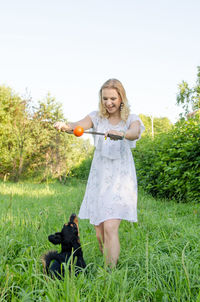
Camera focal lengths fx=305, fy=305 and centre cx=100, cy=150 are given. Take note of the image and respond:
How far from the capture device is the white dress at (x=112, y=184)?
2766mm

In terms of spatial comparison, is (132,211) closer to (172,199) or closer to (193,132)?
(193,132)

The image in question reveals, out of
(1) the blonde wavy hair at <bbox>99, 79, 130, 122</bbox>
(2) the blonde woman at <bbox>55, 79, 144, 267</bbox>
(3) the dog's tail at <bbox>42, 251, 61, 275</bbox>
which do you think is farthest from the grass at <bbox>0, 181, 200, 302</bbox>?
(1) the blonde wavy hair at <bbox>99, 79, 130, 122</bbox>

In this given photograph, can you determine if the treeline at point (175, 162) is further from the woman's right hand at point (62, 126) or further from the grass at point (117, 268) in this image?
the woman's right hand at point (62, 126)

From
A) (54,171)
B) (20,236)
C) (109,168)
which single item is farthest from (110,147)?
(54,171)

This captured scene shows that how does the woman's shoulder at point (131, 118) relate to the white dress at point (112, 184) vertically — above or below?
above

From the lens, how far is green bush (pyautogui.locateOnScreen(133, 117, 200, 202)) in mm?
5984

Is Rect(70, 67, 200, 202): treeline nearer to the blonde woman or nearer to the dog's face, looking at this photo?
the blonde woman

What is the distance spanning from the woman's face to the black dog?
1.18 meters

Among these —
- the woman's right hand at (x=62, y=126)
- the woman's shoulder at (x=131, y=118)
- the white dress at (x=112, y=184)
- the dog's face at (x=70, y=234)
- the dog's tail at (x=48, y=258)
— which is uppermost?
the woman's shoulder at (x=131, y=118)

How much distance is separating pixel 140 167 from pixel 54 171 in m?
7.22

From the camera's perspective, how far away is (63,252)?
2328mm

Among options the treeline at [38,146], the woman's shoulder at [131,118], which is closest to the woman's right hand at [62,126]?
the woman's shoulder at [131,118]

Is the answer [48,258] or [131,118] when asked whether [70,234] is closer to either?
[48,258]

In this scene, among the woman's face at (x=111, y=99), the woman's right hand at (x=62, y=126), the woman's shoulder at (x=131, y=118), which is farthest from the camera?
the woman's shoulder at (x=131, y=118)
